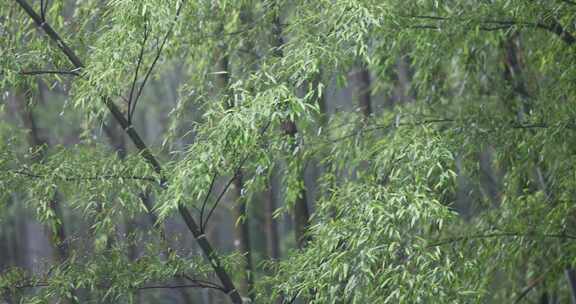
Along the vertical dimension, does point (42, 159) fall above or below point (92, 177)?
above

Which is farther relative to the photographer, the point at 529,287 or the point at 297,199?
the point at 529,287

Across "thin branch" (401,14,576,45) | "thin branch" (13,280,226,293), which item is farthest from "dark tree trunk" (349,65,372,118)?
"thin branch" (13,280,226,293)

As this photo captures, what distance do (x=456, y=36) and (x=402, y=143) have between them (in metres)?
1.02

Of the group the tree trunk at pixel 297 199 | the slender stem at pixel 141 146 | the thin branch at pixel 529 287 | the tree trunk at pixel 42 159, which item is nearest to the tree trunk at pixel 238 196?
the slender stem at pixel 141 146

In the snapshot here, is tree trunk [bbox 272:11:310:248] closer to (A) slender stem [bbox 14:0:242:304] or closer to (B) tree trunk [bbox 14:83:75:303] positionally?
(A) slender stem [bbox 14:0:242:304]

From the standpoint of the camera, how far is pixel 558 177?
181 inches

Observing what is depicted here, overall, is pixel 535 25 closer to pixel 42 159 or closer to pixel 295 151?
pixel 295 151

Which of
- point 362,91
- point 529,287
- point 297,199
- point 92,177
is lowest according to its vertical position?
point 529,287

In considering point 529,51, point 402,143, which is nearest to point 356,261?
point 402,143

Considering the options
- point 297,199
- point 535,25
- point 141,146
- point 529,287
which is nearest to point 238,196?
point 297,199

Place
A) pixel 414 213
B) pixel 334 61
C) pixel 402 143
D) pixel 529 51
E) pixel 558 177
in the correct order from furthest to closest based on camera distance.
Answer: pixel 529 51, pixel 558 177, pixel 402 143, pixel 334 61, pixel 414 213

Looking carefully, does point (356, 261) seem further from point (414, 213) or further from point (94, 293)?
point (94, 293)

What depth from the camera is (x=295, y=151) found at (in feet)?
13.2

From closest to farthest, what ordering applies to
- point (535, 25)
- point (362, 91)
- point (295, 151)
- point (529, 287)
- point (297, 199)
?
point (295, 151)
point (535, 25)
point (297, 199)
point (529, 287)
point (362, 91)
